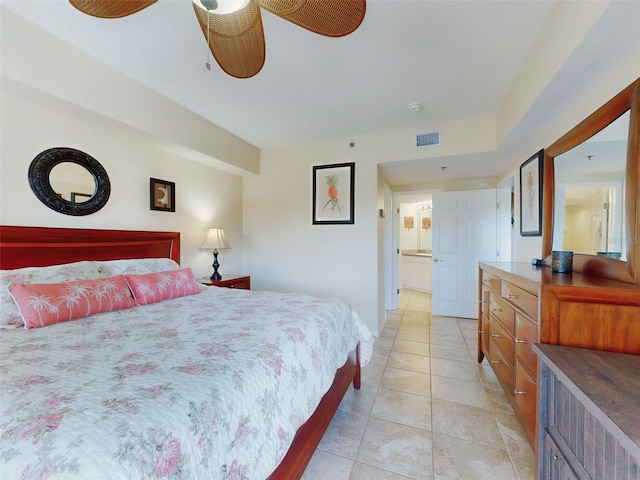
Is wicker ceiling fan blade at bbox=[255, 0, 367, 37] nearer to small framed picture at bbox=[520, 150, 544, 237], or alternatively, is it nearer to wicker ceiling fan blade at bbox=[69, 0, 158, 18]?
wicker ceiling fan blade at bbox=[69, 0, 158, 18]

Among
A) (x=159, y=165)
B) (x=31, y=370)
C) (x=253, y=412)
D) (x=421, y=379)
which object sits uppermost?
(x=159, y=165)

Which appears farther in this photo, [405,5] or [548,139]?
[548,139]

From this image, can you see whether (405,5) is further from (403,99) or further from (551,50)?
(403,99)

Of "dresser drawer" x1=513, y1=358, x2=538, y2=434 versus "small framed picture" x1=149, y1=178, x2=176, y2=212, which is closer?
"dresser drawer" x1=513, y1=358, x2=538, y2=434

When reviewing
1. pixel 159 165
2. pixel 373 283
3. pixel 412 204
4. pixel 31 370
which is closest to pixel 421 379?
pixel 373 283

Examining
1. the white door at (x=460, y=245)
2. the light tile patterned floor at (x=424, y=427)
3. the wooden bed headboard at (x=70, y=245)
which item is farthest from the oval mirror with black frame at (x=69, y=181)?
the white door at (x=460, y=245)

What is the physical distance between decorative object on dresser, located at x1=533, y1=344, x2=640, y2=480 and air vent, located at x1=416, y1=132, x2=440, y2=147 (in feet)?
7.76

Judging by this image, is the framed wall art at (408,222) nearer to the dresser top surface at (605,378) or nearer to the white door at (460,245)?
the white door at (460,245)

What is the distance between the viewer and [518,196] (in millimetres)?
A: 2811

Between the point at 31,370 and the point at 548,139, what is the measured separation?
329cm

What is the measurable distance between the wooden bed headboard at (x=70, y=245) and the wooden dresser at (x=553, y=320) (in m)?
2.98

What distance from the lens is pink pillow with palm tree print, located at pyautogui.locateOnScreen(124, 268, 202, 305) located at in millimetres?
1906

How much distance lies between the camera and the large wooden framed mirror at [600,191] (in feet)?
3.94

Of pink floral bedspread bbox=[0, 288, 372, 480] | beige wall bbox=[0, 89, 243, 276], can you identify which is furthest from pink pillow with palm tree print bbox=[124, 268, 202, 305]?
beige wall bbox=[0, 89, 243, 276]
